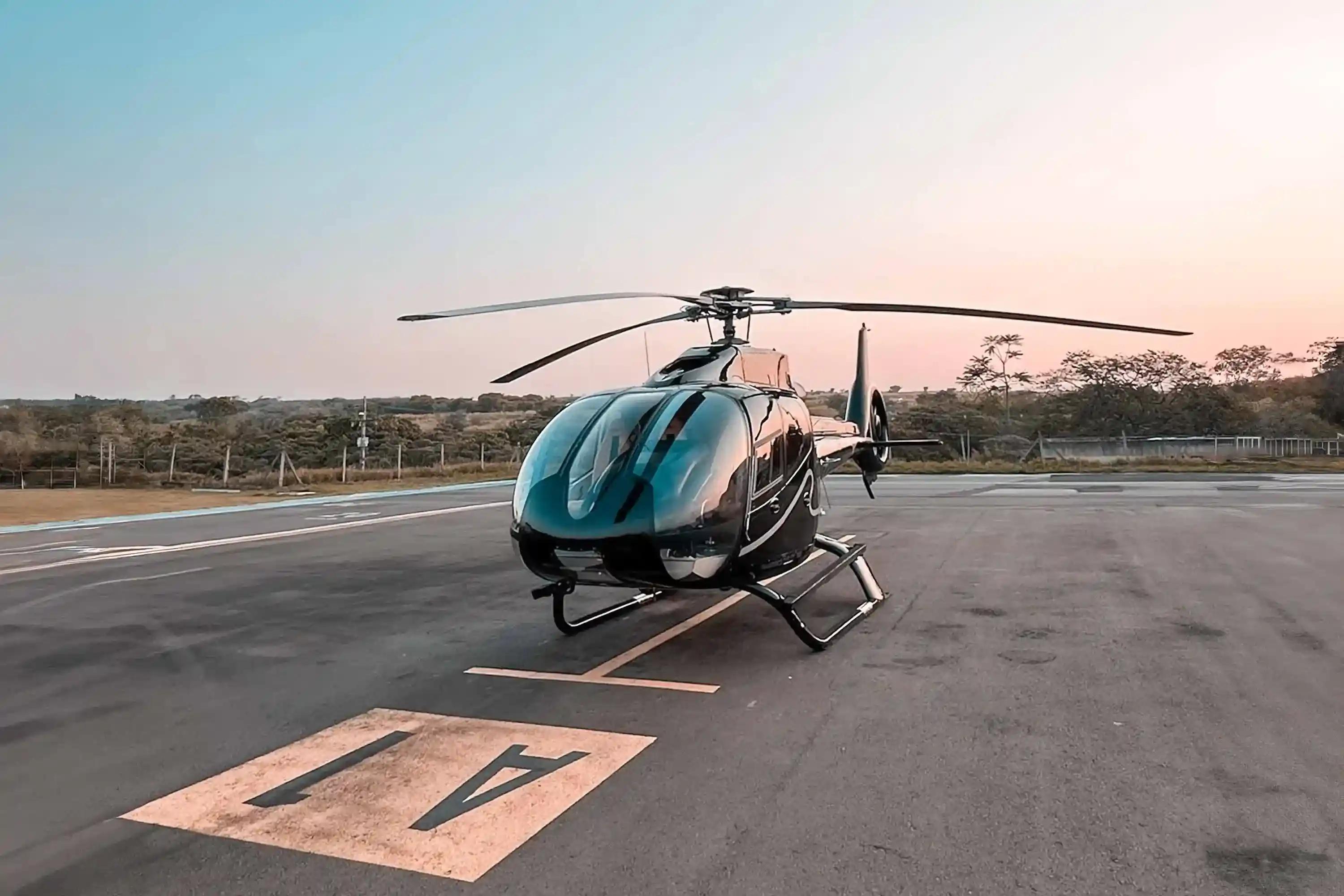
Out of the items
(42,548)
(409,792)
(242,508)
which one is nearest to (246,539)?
(42,548)

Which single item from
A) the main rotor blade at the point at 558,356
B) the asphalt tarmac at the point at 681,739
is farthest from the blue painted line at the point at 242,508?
the main rotor blade at the point at 558,356

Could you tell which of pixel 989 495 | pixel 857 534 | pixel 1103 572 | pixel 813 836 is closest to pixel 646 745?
pixel 813 836

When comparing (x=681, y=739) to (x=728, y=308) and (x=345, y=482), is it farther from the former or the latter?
(x=345, y=482)

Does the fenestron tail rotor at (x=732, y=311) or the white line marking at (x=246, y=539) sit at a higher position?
the fenestron tail rotor at (x=732, y=311)

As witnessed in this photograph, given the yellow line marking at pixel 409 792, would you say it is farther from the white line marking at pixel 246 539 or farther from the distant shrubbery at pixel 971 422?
the distant shrubbery at pixel 971 422

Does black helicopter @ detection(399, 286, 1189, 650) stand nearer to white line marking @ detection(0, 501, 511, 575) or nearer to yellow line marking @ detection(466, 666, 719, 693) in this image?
yellow line marking @ detection(466, 666, 719, 693)
